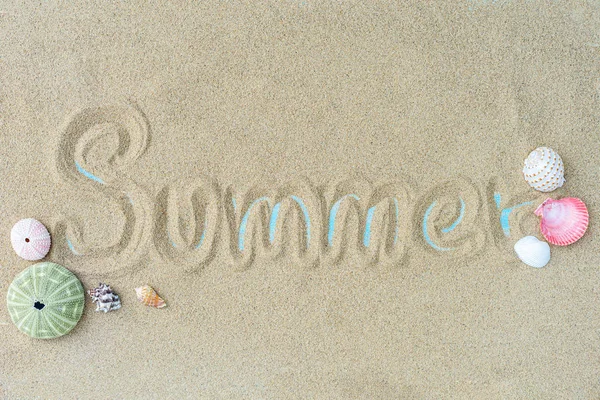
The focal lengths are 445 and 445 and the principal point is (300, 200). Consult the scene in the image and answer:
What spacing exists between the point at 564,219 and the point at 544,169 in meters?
0.28

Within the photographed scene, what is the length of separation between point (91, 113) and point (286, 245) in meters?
1.23

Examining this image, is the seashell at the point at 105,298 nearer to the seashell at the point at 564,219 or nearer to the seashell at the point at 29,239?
the seashell at the point at 29,239

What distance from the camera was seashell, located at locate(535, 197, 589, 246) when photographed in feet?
7.39

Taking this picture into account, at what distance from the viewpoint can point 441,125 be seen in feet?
7.66

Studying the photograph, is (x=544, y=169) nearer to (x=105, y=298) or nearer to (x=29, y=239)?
(x=105, y=298)

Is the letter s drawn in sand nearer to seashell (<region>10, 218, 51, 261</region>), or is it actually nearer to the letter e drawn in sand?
seashell (<region>10, 218, 51, 261</region>)

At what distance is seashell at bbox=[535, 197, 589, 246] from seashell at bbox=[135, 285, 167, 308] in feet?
6.65

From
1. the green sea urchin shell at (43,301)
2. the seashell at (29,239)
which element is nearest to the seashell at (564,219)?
the green sea urchin shell at (43,301)

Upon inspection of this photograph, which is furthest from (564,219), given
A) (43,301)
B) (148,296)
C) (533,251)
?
(43,301)

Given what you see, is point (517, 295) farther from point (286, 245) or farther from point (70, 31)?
point (70, 31)

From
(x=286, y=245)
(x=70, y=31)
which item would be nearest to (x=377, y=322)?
(x=286, y=245)

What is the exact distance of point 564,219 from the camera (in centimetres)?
225

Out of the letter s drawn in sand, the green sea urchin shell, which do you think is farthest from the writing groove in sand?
the green sea urchin shell

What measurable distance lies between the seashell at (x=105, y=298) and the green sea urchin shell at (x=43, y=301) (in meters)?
0.09
